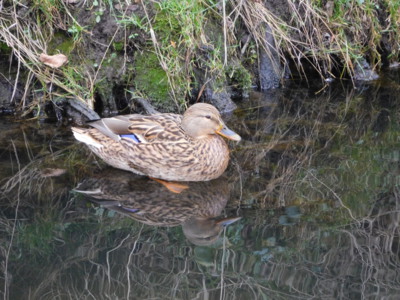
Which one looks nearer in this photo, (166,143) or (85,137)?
(166,143)

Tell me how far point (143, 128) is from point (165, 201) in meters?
0.76

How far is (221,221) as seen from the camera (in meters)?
4.54

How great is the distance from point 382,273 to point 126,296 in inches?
61.9

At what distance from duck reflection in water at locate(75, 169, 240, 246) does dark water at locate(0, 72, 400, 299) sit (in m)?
0.01

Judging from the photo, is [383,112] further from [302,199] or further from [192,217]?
[192,217]

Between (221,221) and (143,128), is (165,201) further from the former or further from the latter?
(143,128)

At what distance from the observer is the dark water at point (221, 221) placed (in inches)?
152

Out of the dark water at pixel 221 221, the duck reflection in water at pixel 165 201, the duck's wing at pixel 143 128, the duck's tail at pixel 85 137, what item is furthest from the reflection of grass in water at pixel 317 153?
the duck's tail at pixel 85 137

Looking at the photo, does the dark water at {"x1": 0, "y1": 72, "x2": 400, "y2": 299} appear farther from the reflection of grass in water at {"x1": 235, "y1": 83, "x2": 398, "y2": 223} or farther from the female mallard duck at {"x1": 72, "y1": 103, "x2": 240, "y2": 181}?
the female mallard duck at {"x1": 72, "y1": 103, "x2": 240, "y2": 181}

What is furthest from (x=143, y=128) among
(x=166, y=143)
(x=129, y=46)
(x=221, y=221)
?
(x=129, y=46)

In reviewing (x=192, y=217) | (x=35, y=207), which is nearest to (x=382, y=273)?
(x=192, y=217)

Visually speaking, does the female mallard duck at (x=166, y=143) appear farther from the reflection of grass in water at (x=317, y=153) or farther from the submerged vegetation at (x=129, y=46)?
the submerged vegetation at (x=129, y=46)

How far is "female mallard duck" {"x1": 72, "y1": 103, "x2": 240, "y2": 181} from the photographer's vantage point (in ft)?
17.0

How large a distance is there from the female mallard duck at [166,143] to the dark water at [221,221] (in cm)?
13
